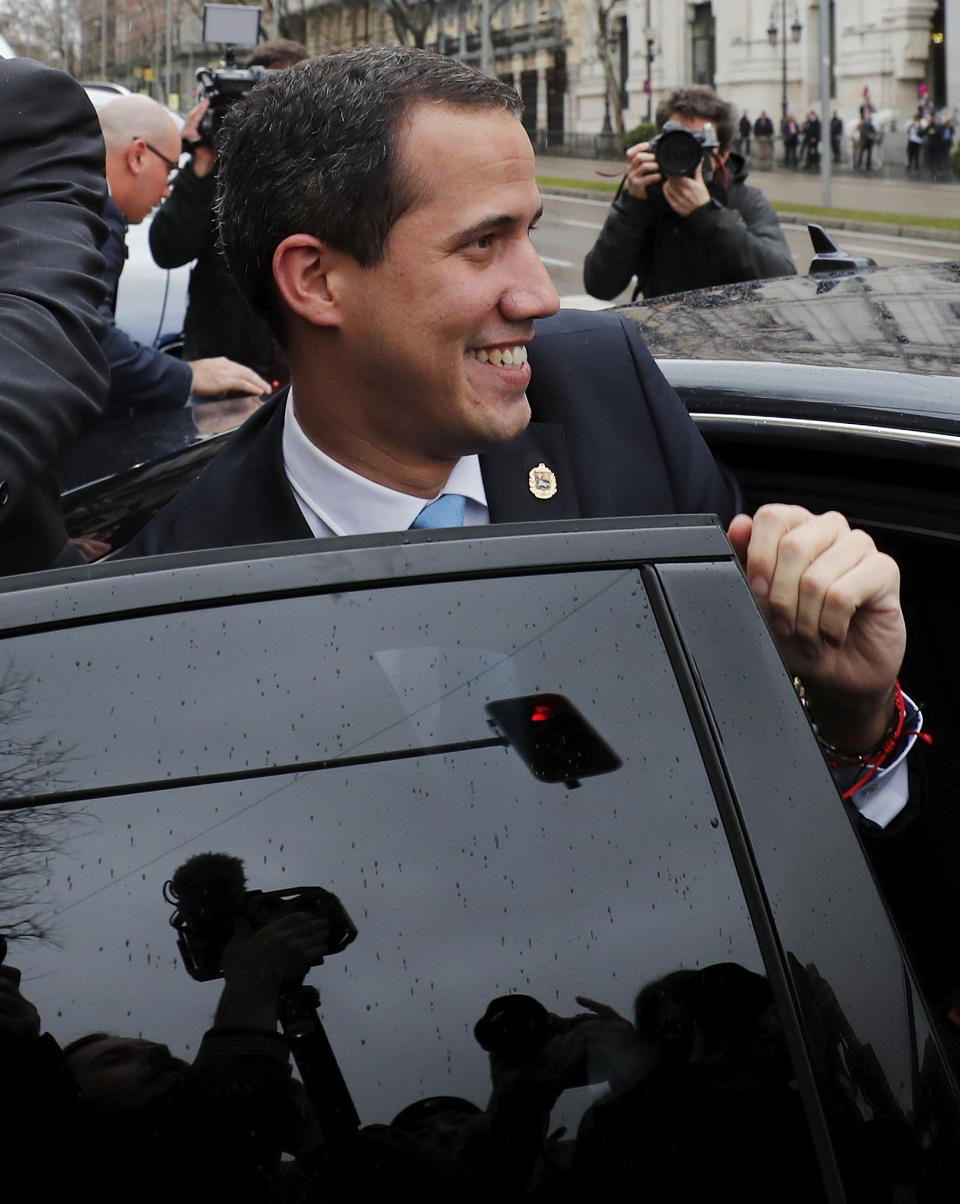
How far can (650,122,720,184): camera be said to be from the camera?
14.6 feet

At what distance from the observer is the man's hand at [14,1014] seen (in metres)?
1.04

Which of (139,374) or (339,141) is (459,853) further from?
(139,374)

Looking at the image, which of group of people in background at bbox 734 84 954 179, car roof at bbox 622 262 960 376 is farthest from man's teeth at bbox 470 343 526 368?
group of people in background at bbox 734 84 954 179

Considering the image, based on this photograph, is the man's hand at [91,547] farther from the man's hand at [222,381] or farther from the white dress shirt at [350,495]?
the man's hand at [222,381]

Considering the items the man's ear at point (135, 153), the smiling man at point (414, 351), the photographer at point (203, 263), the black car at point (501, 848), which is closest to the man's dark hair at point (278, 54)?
the photographer at point (203, 263)

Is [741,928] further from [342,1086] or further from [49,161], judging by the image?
[49,161]

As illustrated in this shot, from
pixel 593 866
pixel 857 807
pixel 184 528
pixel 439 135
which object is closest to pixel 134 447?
pixel 184 528

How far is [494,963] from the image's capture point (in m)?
1.07

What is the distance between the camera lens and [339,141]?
1603mm

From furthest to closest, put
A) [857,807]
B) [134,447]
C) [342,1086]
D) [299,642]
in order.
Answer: [134,447], [857,807], [299,642], [342,1086]

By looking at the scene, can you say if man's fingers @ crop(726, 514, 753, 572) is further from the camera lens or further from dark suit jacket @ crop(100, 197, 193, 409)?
the camera lens

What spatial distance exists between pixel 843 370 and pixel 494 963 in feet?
3.31

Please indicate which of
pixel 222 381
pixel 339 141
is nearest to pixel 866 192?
pixel 222 381

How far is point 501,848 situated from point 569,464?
73 cm
